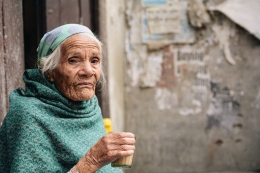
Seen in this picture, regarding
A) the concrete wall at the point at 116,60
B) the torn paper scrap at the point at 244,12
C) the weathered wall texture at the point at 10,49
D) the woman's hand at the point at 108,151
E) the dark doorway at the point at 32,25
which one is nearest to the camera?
the woman's hand at the point at 108,151

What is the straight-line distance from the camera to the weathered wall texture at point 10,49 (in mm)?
2725

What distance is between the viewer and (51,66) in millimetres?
2186

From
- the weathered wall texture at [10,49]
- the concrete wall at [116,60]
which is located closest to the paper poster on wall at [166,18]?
the concrete wall at [116,60]

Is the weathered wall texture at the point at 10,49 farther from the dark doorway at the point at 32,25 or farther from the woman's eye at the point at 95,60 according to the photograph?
the woman's eye at the point at 95,60

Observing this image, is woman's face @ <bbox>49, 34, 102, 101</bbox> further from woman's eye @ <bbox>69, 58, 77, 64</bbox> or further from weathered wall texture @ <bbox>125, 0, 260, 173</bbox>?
weathered wall texture @ <bbox>125, 0, 260, 173</bbox>

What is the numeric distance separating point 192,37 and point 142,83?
909 millimetres

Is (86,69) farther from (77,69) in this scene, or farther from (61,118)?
(61,118)

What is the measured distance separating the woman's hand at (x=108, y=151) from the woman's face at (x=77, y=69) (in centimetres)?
34

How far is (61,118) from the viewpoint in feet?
6.90

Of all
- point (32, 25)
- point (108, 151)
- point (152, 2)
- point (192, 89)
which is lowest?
point (192, 89)

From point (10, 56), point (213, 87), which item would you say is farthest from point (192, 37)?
point (10, 56)

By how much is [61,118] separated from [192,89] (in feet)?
12.1

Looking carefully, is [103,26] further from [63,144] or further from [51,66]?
[63,144]

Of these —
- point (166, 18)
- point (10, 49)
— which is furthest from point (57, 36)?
point (166, 18)
